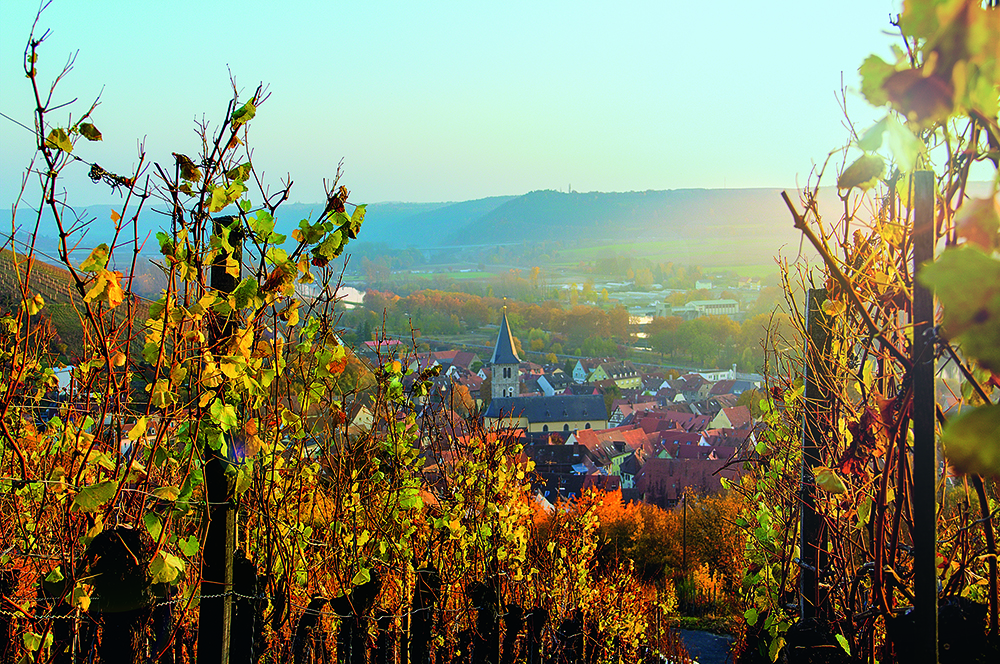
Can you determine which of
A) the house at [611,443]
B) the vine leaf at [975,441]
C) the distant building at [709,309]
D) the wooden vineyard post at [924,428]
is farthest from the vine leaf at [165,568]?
the distant building at [709,309]

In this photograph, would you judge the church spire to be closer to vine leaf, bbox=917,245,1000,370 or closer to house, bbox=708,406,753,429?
house, bbox=708,406,753,429

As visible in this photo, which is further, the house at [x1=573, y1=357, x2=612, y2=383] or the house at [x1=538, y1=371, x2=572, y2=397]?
the house at [x1=573, y1=357, x2=612, y2=383]

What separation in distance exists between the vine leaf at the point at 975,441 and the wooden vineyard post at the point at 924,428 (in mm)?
364

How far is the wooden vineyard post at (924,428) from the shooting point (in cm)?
59

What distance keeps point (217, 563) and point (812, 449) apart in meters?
1.08

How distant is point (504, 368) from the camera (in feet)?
138

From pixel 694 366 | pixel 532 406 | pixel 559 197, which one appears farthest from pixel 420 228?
pixel 532 406

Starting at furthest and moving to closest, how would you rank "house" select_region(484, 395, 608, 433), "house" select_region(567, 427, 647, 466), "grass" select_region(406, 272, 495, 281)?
"grass" select_region(406, 272, 495, 281) → "house" select_region(484, 395, 608, 433) → "house" select_region(567, 427, 647, 466)

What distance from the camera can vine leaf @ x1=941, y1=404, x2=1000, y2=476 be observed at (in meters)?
0.24

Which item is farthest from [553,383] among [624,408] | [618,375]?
[618,375]

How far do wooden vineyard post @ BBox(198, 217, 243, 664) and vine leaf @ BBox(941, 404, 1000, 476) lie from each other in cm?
108

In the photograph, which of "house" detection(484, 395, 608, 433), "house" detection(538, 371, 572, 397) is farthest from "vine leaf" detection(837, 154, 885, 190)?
"house" detection(538, 371, 572, 397)

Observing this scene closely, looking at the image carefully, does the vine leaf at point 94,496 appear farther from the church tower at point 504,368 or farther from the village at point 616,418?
the church tower at point 504,368

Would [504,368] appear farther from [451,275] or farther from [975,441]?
[451,275]
